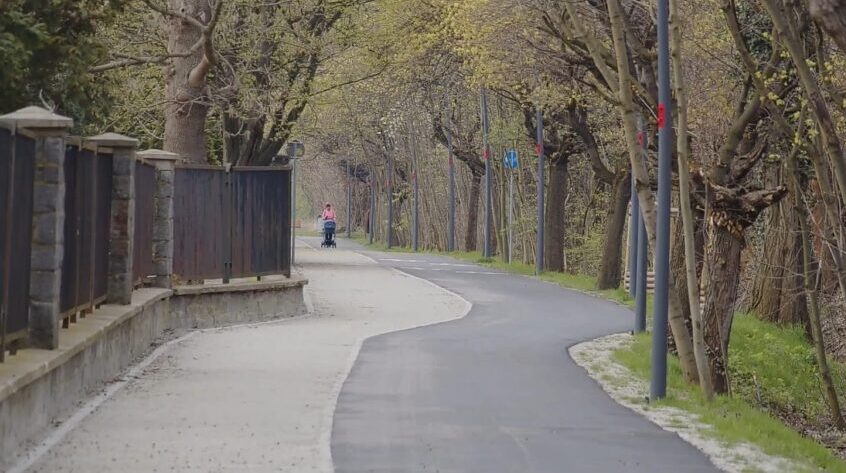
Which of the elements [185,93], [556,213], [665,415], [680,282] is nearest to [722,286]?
[680,282]

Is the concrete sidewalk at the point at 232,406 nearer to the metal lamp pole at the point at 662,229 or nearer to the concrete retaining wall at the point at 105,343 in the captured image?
the concrete retaining wall at the point at 105,343

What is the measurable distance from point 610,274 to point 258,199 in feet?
42.3

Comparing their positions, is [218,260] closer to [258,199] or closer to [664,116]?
[258,199]

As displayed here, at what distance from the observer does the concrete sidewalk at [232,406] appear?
10.9 meters

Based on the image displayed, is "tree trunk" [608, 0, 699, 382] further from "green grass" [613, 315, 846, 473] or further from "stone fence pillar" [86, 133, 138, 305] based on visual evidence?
"stone fence pillar" [86, 133, 138, 305]

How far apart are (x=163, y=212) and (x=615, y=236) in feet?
59.0

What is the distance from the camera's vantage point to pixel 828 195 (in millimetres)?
16672

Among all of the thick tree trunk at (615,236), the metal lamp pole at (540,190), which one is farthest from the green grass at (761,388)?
the metal lamp pole at (540,190)

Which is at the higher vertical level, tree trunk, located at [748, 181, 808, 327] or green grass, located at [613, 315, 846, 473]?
tree trunk, located at [748, 181, 808, 327]

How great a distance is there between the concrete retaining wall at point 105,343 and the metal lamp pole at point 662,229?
17.7ft

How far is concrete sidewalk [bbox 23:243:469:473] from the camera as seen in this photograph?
35.7 feet

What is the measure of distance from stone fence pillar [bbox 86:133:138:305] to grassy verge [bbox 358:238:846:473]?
19.8 ft

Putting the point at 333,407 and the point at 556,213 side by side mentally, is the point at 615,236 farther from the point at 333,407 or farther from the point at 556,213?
the point at 333,407

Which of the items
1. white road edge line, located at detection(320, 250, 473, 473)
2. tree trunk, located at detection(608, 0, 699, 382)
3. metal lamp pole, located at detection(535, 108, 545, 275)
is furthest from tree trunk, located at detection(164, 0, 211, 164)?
metal lamp pole, located at detection(535, 108, 545, 275)
